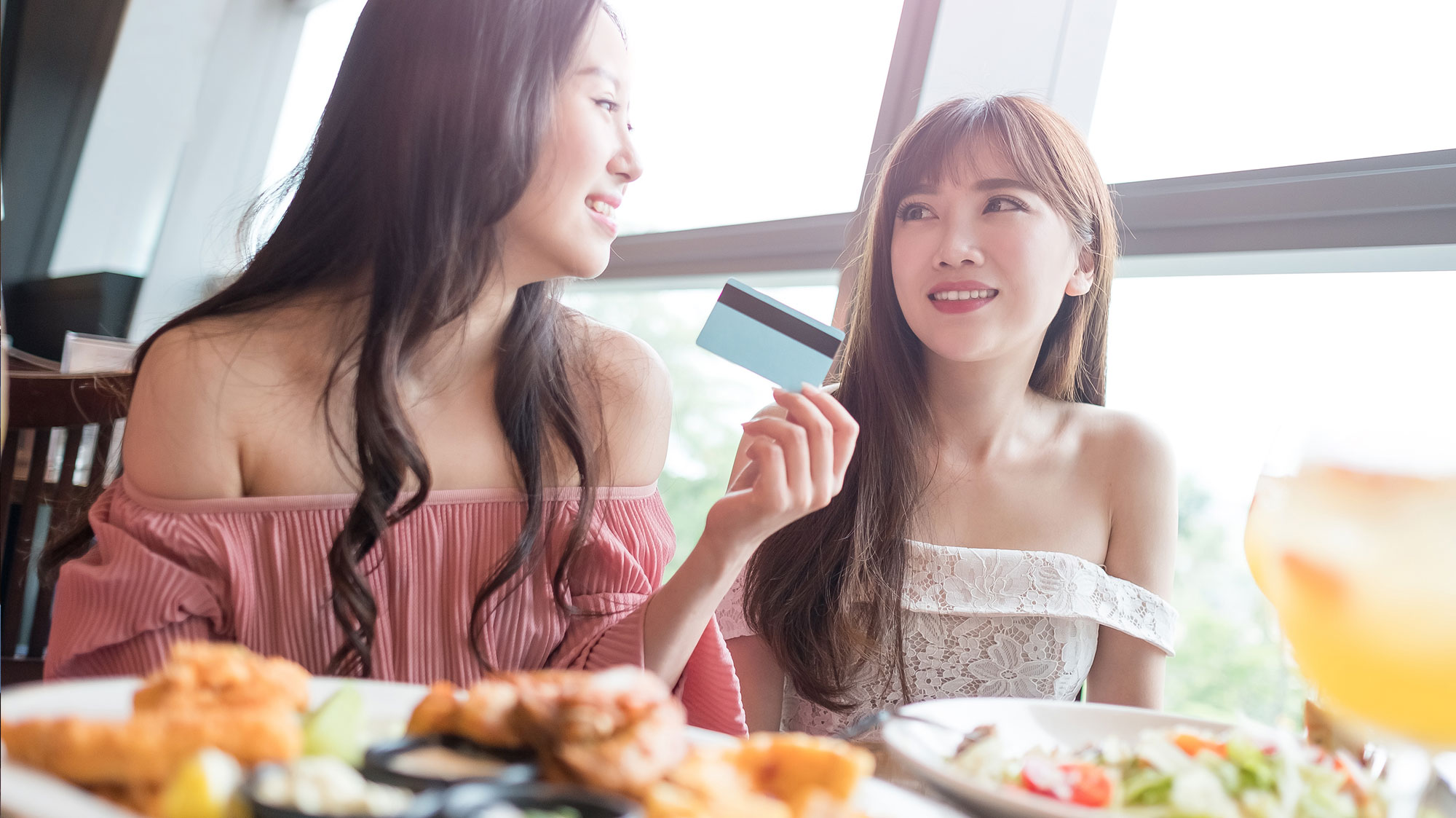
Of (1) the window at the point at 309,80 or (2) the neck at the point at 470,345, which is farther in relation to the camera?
(1) the window at the point at 309,80

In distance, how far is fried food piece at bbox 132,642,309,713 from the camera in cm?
36

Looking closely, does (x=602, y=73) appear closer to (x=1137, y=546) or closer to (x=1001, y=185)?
(x=1001, y=185)

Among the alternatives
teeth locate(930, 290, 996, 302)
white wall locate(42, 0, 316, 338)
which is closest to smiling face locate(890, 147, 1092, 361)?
teeth locate(930, 290, 996, 302)

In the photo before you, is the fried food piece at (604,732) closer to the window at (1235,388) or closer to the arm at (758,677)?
the arm at (758,677)

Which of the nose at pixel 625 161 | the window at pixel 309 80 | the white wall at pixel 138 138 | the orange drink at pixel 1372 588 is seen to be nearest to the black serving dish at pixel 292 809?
the orange drink at pixel 1372 588

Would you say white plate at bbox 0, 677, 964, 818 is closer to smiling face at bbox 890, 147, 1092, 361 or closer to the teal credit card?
the teal credit card

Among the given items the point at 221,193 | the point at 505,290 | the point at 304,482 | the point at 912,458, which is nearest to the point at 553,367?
the point at 505,290

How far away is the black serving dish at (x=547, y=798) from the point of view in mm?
310

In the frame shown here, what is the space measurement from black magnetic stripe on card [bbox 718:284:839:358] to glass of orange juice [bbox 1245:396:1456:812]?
1.35 ft

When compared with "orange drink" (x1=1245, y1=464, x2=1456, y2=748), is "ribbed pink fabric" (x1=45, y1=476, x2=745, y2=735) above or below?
below

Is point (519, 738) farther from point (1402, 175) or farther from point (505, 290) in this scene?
point (1402, 175)

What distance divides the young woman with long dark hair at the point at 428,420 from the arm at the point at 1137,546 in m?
0.60

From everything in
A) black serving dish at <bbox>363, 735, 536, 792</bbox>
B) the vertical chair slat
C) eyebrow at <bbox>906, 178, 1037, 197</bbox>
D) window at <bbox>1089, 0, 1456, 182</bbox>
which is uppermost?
window at <bbox>1089, 0, 1456, 182</bbox>

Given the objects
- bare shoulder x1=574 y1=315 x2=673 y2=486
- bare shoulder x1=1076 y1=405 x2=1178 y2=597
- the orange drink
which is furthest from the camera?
bare shoulder x1=1076 y1=405 x2=1178 y2=597
